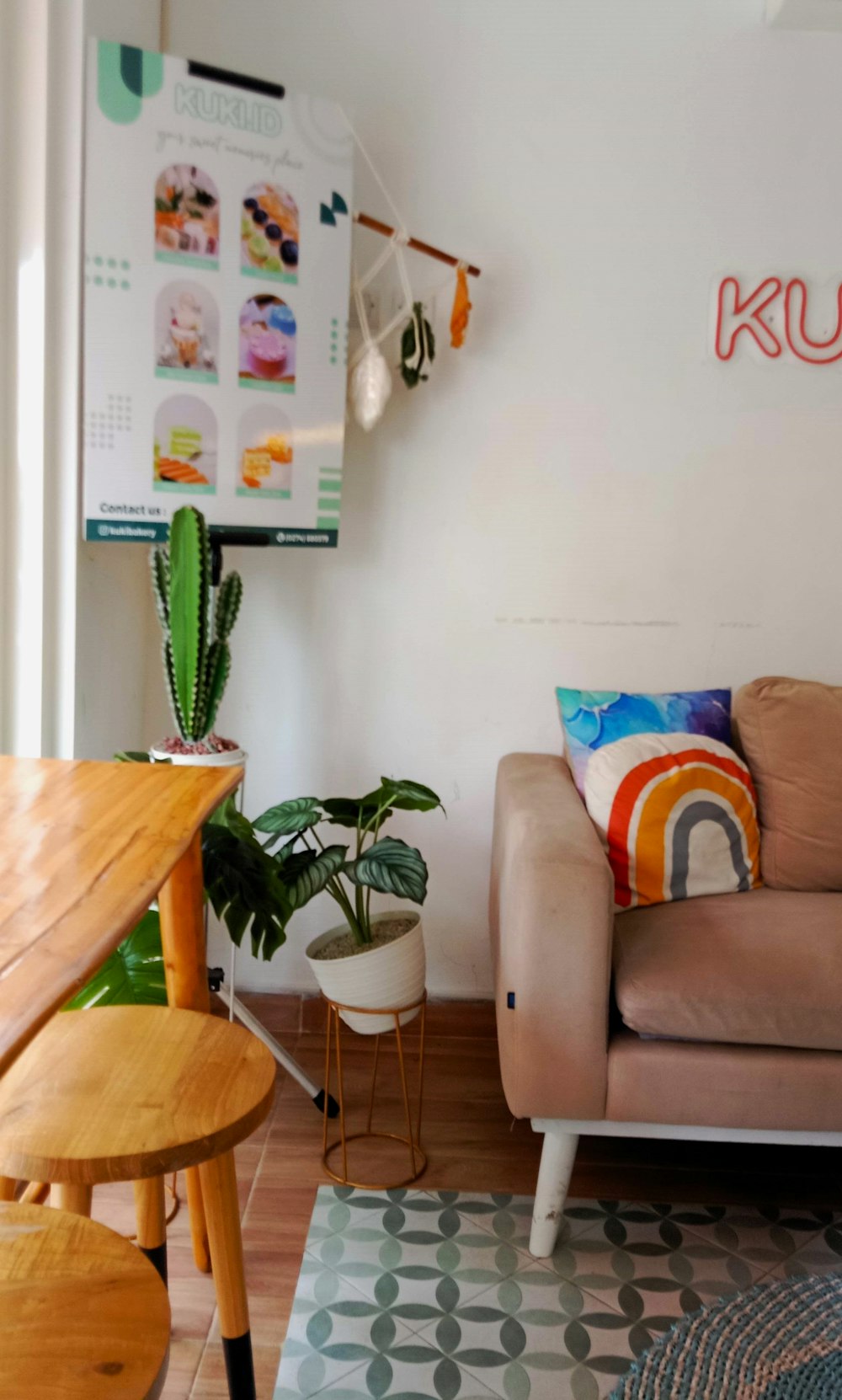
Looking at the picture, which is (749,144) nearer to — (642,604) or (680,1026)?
(642,604)

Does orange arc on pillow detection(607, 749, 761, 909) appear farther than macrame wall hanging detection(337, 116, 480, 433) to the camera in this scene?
No

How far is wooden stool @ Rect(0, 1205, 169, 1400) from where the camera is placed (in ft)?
2.32

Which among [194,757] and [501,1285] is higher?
[194,757]

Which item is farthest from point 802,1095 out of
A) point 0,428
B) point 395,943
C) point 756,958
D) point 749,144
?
point 749,144

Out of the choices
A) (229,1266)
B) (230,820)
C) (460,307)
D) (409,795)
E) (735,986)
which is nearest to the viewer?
(229,1266)

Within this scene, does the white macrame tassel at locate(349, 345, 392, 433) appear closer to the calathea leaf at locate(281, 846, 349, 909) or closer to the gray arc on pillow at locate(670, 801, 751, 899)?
the calathea leaf at locate(281, 846, 349, 909)

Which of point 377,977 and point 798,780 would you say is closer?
point 377,977

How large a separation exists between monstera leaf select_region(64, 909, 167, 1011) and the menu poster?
0.80 metres

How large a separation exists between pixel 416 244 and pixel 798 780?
1.39 metres

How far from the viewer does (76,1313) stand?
0.77 meters

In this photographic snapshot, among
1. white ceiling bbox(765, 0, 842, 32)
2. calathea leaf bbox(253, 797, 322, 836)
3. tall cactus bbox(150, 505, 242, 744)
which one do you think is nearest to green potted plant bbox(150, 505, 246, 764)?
tall cactus bbox(150, 505, 242, 744)

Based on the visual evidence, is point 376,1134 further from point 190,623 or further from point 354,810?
point 190,623

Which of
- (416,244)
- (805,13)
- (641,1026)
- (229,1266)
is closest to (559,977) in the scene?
(641,1026)

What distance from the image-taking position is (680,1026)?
69.7 inches
